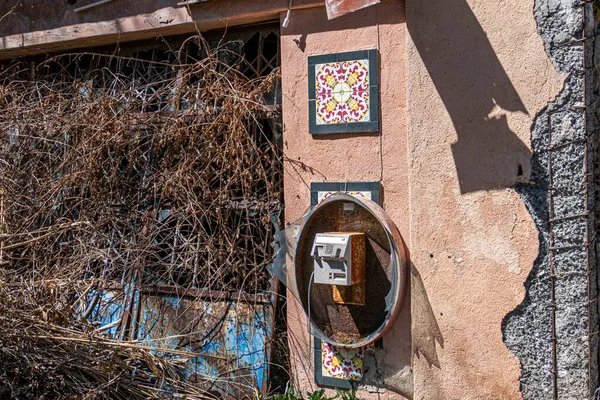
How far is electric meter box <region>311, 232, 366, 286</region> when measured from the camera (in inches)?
174

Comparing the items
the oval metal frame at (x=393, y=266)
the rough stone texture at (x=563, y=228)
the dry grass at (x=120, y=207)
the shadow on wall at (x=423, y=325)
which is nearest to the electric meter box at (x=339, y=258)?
the oval metal frame at (x=393, y=266)

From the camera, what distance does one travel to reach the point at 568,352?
389 cm

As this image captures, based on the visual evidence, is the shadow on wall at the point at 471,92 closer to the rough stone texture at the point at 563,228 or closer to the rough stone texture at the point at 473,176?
the rough stone texture at the point at 473,176

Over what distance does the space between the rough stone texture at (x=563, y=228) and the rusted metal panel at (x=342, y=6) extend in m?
0.92

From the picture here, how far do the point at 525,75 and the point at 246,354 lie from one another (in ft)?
8.23

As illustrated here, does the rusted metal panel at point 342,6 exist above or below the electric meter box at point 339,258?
above

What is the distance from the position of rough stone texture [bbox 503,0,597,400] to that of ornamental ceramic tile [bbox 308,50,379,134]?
99 cm

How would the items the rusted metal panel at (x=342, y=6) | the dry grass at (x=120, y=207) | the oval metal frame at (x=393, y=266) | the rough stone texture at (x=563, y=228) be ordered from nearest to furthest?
the rough stone texture at (x=563, y=228)
the rusted metal panel at (x=342, y=6)
the oval metal frame at (x=393, y=266)
the dry grass at (x=120, y=207)

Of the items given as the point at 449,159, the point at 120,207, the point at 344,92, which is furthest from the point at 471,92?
the point at 120,207

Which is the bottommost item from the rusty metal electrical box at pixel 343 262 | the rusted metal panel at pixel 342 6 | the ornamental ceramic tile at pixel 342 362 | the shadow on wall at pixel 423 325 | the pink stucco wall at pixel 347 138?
the ornamental ceramic tile at pixel 342 362

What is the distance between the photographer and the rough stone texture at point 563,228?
3.83 m

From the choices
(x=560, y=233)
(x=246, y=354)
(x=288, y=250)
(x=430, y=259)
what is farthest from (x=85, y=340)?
(x=560, y=233)

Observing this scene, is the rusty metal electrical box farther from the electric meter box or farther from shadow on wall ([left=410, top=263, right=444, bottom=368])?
shadow on wall ([left=410, top=263, right=444, bottom=368])

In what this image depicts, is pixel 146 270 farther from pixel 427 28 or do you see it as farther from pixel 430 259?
pixel 427 28
